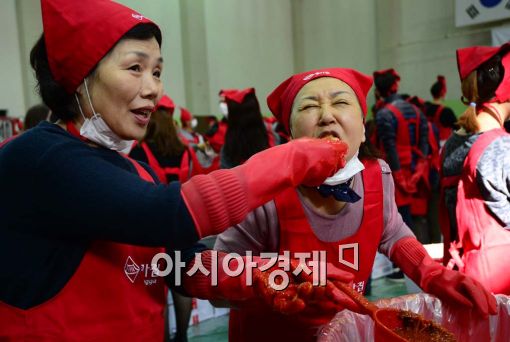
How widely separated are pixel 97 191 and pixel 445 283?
3.39ft

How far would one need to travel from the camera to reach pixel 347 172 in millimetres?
1403

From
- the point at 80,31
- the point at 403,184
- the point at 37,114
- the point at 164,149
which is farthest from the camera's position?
the point at 403,184

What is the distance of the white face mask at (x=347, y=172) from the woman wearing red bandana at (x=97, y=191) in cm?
25

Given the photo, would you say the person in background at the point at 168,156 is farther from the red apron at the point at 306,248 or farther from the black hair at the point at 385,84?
the black hair at the point at 385,84

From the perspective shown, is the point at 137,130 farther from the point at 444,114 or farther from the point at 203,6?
the point at 203,6

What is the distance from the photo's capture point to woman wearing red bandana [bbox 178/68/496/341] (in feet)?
4.52

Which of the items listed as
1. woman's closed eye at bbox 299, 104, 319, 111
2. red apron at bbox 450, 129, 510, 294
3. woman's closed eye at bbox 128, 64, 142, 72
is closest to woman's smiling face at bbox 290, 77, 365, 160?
woman's closed eye at bbox 299, 104, 319, 111

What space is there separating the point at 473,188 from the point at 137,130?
1764 millimetres

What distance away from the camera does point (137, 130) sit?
112cm

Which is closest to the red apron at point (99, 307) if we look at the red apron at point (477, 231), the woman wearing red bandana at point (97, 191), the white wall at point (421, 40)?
the woman wearing red bandana at point (97, 191)

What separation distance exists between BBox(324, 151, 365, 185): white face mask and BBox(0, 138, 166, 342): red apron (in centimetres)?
56

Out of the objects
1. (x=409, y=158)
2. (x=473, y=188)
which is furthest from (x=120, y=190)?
(x=409, y=158)

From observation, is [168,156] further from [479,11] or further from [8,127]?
[479,11]

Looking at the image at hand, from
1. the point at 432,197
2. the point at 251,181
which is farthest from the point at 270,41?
the point at 251,181
